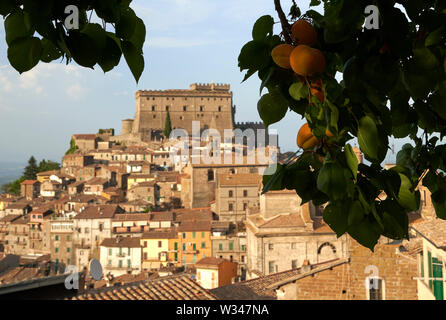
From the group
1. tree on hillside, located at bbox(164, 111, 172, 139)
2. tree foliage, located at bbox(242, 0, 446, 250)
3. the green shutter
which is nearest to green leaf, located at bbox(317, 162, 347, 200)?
tree foliage, located at bbox(242, 0, 446, 250)

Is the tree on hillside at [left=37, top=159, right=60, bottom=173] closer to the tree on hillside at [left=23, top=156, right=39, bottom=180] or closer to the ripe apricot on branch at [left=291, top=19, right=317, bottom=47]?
the tree on hillside at [left=23, top=156, right=39, bottom=180]

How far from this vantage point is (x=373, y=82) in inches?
21.3

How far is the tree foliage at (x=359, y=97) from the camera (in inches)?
21.3

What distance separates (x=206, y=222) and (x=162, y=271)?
13.9ft

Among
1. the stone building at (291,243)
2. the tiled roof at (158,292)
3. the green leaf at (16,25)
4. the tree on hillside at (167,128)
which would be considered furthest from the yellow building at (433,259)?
the tree on hillside at (167,128)

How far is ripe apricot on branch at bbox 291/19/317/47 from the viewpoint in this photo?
61 cm

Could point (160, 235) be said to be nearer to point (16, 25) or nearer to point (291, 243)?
point (291, 243)

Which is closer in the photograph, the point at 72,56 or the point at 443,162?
the point at 72,56

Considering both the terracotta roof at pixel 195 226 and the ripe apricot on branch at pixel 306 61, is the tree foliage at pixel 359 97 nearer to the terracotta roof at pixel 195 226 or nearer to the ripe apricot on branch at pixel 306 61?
the ripe apricot on branch at pixel 306 61

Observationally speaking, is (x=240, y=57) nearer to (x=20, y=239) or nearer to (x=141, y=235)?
(x=141, y=235)

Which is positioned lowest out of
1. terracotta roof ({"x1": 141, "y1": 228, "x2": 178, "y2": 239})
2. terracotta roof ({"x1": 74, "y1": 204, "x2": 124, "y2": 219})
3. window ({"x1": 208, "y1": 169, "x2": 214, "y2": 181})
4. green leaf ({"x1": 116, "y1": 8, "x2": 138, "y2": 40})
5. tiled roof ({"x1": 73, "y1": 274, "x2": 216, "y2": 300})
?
tiled roof ({"x1": 73, "y1": 274, "x2": 216, "y2": 300})

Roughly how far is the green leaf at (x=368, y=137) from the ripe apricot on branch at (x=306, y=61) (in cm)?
Answer: 8

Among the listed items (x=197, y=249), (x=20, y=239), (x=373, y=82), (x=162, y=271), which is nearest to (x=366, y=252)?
(x=373, y=82)

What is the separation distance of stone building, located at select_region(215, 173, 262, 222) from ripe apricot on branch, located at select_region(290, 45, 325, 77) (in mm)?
24523
